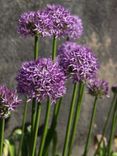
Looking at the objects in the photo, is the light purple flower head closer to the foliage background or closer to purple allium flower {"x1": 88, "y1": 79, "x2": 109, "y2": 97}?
purple allium flower {"x1": 88, "y1": 79, "x2": 109, "y2": 97}

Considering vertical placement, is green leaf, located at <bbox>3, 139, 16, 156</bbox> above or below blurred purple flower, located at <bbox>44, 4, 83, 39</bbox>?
below

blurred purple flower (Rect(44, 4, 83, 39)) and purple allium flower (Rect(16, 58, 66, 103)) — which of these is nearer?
purple allium flower (Rect(16, 58, 66, 103))

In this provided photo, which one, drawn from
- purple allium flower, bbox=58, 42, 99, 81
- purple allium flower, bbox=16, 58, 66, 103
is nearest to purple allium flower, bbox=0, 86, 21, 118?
purple allium flower, bbox=16, 58, 66, 103

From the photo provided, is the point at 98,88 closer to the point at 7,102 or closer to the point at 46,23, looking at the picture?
the point at 46,23

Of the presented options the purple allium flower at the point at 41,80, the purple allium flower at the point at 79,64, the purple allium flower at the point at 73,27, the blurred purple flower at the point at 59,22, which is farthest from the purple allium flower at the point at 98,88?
the purple allium flower at the point at 41,80

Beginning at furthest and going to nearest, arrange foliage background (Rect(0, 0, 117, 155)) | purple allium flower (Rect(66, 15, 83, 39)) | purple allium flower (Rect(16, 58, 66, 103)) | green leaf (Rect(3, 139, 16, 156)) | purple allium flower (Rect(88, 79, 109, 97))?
foliage background (Rect(0, 0, 117, 155)), green leaf (Rect(3, 139, 16, 156)), purple allium flower (Rect(88, 79, 109, 97)), purple allium flower (Rect(66, 15, 83, 39)), purple allium flower (Rect(16, 58, 66, 103))

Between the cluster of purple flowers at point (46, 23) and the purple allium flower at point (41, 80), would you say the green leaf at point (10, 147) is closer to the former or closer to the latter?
the cluster of purple flowers at point (46, 23)

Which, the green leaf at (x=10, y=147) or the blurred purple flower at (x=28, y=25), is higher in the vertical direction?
the blurred purple flower at (x=28, y=25)
